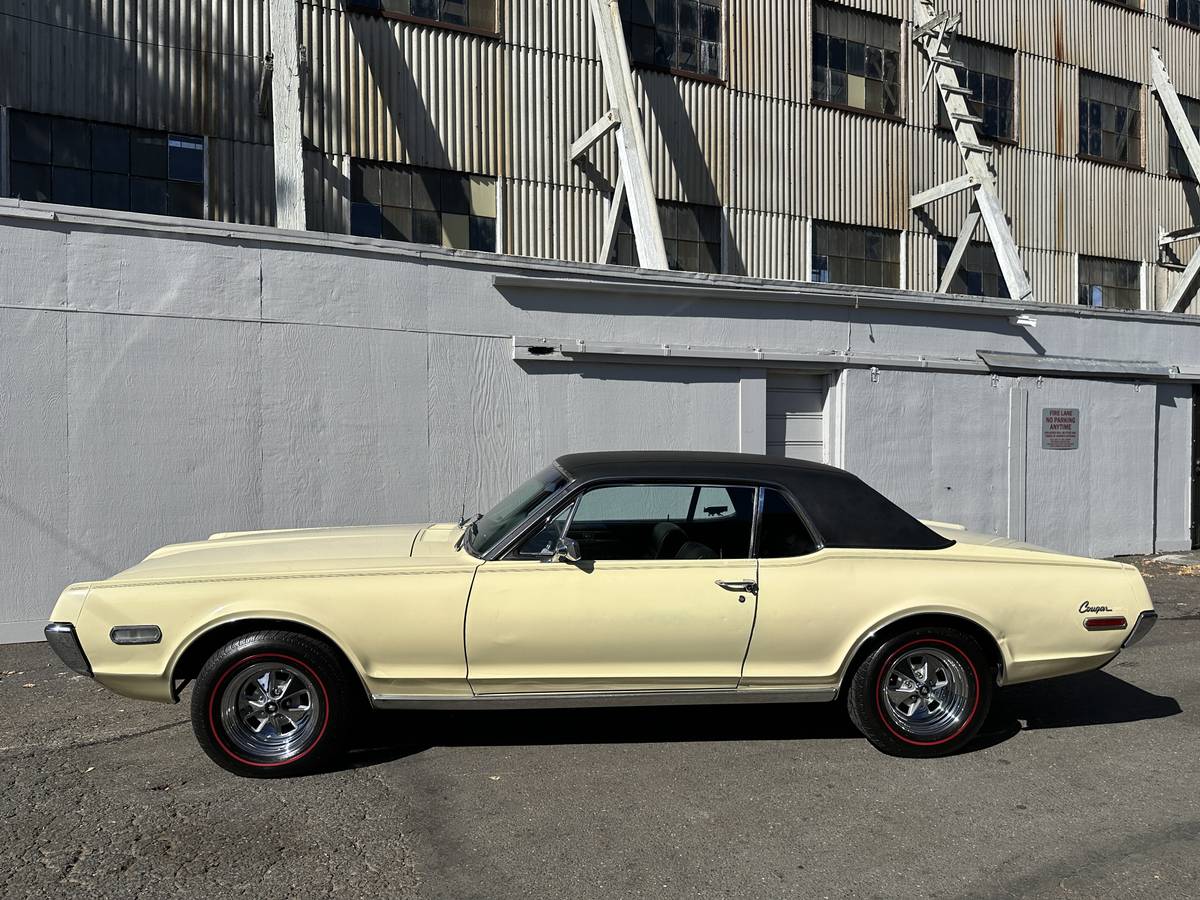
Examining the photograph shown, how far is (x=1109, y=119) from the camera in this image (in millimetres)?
Answer: 17062

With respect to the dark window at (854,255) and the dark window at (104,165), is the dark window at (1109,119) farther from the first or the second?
the dark window at (104,165)

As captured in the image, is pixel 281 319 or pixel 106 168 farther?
pixel 106 168

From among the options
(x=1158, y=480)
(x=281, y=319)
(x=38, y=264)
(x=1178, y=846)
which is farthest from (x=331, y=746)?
(x=1158, y=480)

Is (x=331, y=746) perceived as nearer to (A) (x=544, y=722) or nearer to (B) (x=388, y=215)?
(A) (x=544, y=722)

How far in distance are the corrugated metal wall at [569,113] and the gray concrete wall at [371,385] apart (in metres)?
3.83

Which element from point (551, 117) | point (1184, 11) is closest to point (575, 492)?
point (551, 117)

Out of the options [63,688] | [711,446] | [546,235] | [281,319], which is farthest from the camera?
[546,235]

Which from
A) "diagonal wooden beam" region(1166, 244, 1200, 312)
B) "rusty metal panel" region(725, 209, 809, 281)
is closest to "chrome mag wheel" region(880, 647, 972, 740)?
"rusty metal panel" region(725, 209, 809, 281)

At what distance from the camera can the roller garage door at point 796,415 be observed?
30.8ft

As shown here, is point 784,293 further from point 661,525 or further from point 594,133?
point 661,525

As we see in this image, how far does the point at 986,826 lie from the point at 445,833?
221cm

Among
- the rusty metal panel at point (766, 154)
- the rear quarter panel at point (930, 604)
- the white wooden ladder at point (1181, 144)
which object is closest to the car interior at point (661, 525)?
the rear quarter panel at point (930, 604)

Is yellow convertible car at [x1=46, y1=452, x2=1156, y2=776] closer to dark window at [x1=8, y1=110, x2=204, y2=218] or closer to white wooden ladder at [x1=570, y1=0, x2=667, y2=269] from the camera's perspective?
white wooden ladder at [x1=570, y1=0, x2=667, y2=269]

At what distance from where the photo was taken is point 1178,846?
11.4 ft
